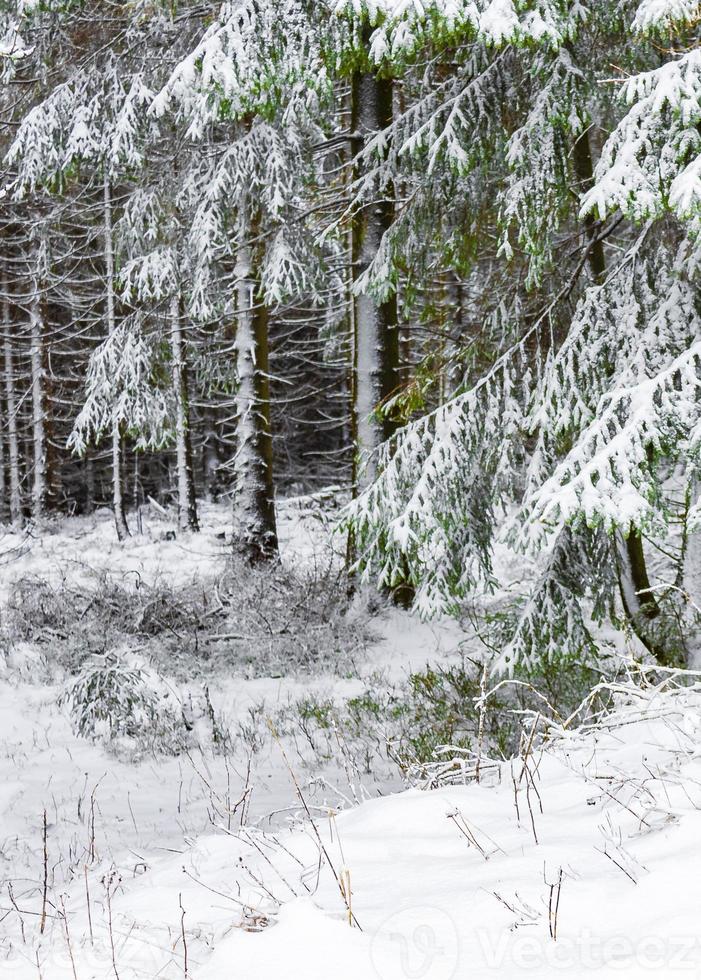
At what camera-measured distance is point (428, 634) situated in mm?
8336

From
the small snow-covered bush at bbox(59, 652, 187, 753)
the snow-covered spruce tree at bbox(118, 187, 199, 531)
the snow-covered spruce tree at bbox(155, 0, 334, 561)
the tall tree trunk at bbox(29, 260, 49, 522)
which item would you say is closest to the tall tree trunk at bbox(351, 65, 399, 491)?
the snow-covered spruce tree at bbox(155, 0, 334, 561)

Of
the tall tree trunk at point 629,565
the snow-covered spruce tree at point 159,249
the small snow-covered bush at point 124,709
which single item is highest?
the snow-covered spruce tree at point 159,249

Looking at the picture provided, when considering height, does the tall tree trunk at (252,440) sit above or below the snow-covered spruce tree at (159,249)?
below

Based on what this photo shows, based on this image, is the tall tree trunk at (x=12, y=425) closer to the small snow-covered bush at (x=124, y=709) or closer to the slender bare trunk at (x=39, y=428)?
the slender bare trunk at (x=39, y=428)

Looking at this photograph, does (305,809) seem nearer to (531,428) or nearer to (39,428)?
(531,428)

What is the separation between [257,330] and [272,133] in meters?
2.69

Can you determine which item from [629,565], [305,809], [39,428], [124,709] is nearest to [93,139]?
[124,709]

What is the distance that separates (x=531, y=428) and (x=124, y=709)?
12.8ft

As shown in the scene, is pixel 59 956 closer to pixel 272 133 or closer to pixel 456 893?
pixel 456 893

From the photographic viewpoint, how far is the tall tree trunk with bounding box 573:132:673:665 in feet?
18.8

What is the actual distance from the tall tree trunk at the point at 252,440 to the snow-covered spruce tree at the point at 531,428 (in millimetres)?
4957

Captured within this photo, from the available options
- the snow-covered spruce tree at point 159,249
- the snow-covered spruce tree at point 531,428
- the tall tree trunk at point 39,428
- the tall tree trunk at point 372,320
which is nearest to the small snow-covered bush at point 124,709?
the snow-covered spruce tree at point 531,428

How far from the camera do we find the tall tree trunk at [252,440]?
35.5ft

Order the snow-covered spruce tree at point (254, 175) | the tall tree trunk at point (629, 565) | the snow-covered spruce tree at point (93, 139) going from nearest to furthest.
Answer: the snow-covered spruce tree at point (254, 175) → the tall tree trunk at point (629, 565) → the snow-covered spruce tree at point (93, 139)
